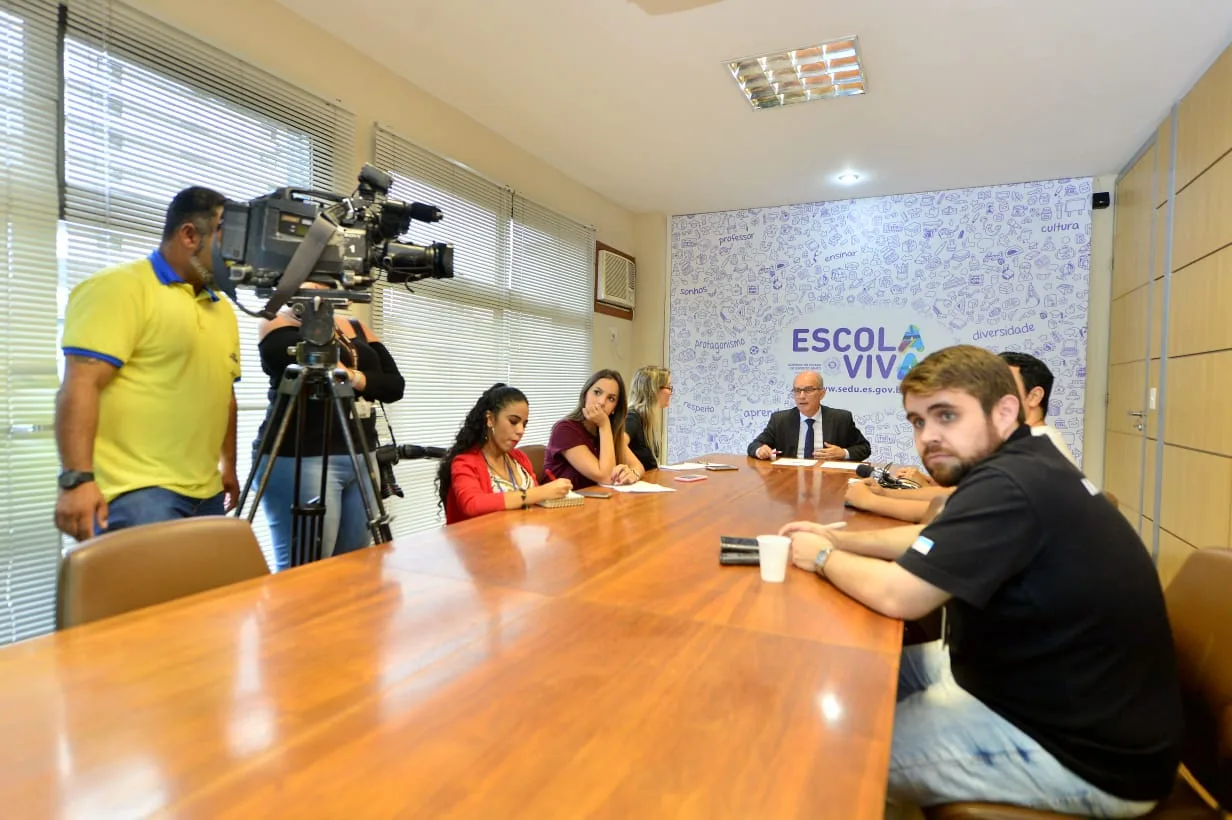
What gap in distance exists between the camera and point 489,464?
2.29 meters

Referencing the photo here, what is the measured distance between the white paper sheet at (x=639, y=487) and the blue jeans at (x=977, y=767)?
145 cm

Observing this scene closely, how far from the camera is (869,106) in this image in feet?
11.7

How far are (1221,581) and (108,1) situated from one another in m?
3.38

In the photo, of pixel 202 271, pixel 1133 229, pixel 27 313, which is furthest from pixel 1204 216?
pixel 27 313

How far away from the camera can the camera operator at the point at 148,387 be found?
167 centimetres

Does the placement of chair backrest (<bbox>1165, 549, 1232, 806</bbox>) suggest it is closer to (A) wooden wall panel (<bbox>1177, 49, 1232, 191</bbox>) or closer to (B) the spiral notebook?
(B) the spiral notebook

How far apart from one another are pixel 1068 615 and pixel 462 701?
0.97m

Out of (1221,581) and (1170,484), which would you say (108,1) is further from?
(1170,484)

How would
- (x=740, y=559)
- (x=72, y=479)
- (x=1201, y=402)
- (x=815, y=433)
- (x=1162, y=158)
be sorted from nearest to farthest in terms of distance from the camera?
(x=740, y=559) → (x=72, y=479) → (x=1201, y=402) → (x=1162, y=158) → (x=815, y=433)

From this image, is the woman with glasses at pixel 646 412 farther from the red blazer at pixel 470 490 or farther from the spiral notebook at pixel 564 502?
the red blazer at pixel 470 490

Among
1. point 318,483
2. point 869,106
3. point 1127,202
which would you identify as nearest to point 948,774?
point 318,483

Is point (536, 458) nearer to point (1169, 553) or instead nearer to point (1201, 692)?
point (1201, 692)

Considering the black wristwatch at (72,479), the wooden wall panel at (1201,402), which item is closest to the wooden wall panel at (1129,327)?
the wooden wall panel at (1201,402)

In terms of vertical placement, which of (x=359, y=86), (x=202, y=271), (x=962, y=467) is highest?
(x=359, y=86)
